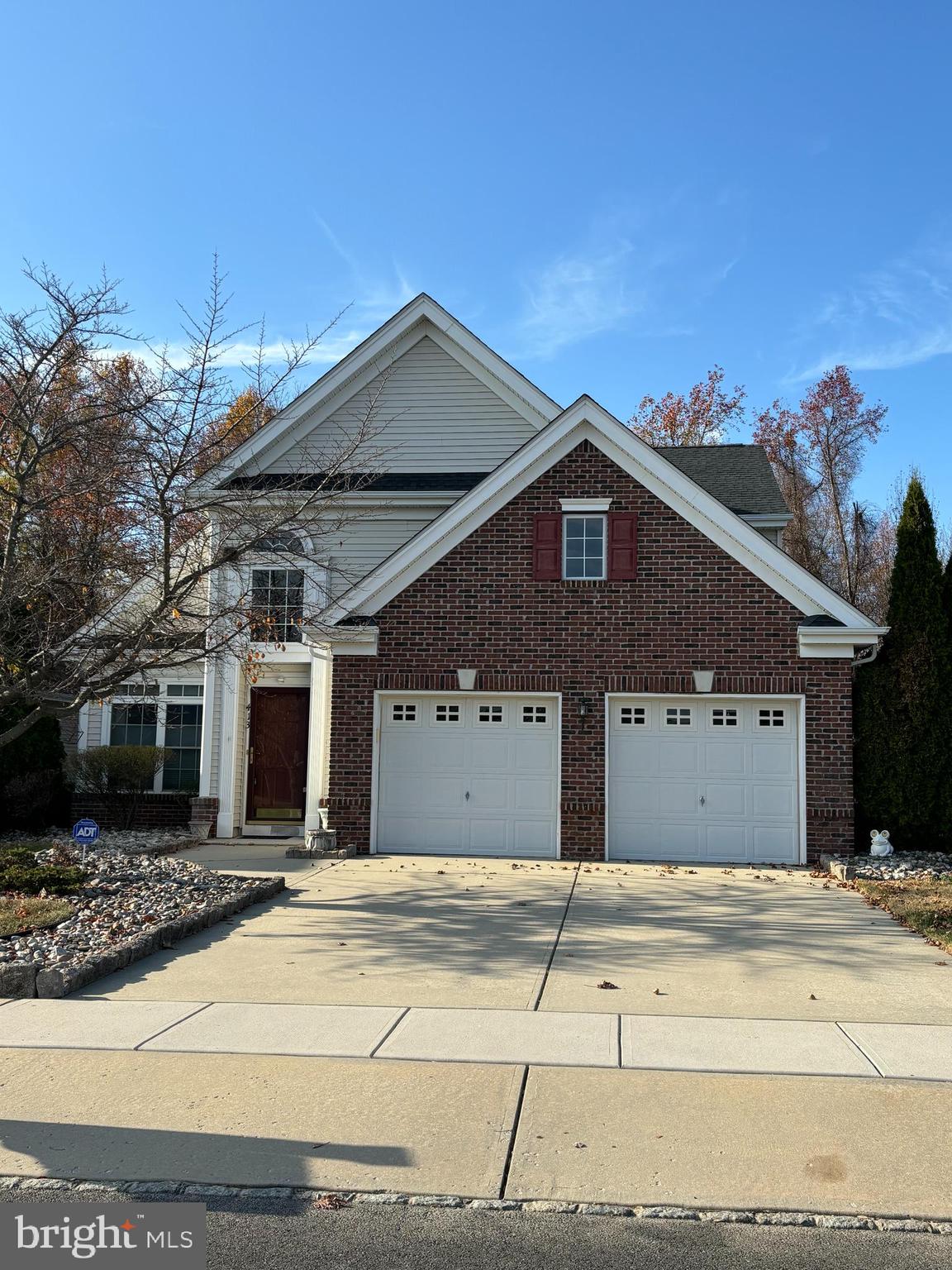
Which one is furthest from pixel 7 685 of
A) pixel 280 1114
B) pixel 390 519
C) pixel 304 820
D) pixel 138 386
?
pixel 280 1114

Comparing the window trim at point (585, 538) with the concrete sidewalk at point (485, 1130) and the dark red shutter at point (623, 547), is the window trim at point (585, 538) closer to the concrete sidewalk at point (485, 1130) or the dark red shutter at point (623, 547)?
the dark red shutter at point (623, 547)

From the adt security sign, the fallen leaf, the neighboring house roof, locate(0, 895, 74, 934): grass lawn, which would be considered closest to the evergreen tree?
the neighboring house roof

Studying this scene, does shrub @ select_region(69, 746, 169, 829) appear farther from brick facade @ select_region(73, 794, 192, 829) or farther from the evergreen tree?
the evergreen tree

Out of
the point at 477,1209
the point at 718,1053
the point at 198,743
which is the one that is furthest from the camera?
the point at 198,743

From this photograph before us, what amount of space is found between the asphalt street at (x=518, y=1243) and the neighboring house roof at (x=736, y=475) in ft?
45.3

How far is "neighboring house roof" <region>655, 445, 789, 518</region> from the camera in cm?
1821

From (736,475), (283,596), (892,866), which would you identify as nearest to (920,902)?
(892,866)

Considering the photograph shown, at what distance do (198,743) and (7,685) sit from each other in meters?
6.52

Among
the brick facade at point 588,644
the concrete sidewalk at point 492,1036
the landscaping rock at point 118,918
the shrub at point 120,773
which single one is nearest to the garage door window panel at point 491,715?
the brick facade at point 588,644

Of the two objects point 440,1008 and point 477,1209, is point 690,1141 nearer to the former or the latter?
point 477,1209

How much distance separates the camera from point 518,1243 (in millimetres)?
4211

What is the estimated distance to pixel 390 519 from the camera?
17.9 metres

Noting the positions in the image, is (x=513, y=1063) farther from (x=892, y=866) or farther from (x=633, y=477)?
(x=633, y=477)

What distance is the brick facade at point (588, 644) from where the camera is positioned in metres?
14.8
